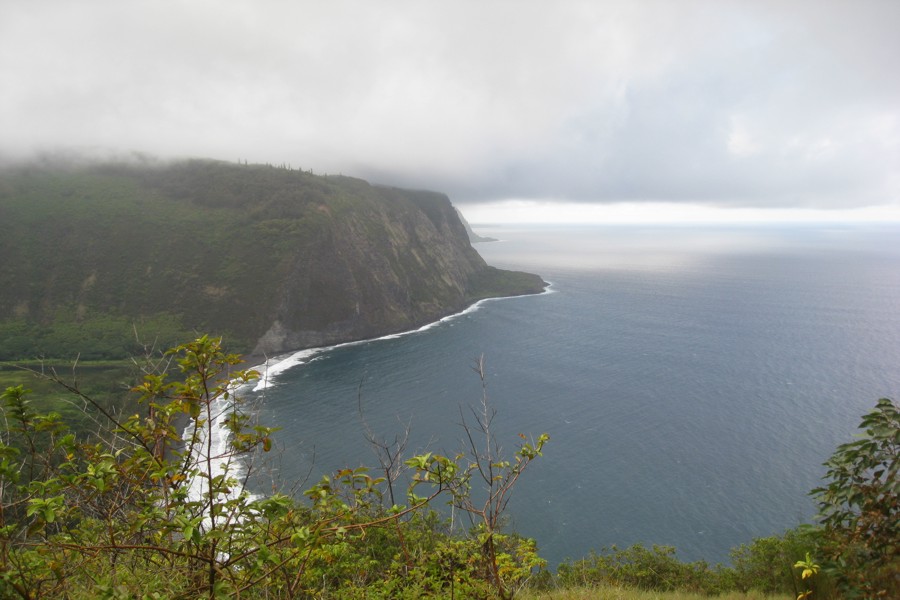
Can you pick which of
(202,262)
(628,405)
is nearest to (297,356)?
(202,262)

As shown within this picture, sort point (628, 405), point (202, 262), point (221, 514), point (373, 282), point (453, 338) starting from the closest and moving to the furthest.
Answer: point (221, 514) → point (628, 405) → point (453, 338) → point (202, 262) → point (373, 282)

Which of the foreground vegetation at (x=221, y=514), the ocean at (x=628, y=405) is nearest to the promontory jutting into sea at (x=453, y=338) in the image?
the ocean at (x=628, y=405)

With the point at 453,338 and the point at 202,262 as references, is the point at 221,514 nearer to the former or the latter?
the point at 453,338

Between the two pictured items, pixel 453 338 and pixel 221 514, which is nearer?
pixel 221 514

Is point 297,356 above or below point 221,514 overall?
below

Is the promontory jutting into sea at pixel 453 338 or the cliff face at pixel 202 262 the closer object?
the promontory jutting into sea at pixel 453 338

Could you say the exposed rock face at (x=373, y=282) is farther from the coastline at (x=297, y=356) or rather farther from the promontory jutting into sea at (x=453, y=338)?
the coastline at (x=297, y=356)

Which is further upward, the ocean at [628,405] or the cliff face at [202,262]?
the cliff face at [202,262]
